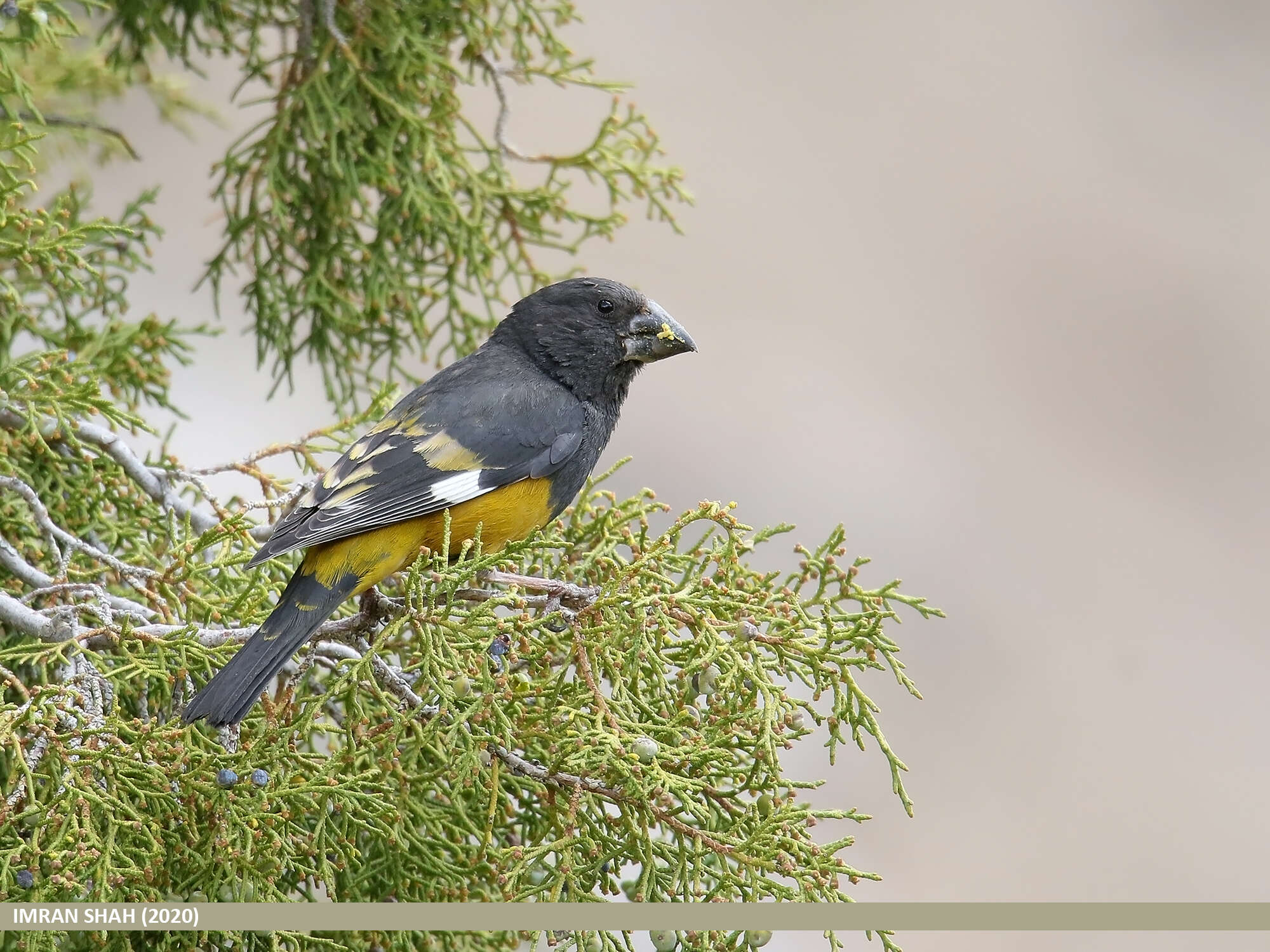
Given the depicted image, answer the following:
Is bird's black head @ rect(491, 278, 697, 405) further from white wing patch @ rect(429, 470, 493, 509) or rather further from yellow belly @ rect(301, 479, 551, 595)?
white wing patch @ rect(429, 470, 493, 509)

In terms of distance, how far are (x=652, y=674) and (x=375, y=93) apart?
211cm

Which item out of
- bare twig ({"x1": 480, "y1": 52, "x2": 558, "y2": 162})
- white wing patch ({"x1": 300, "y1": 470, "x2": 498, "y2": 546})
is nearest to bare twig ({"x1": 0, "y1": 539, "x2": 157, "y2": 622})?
white wing patch ({"x1": 300, "y1": 470, "x2": 498, "y2": 546})

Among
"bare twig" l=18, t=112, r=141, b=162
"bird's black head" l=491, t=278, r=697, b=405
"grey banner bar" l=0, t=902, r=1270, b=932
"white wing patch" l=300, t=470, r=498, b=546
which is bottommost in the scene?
"grey banner bar" l=0, t=902, r=1270, b=932

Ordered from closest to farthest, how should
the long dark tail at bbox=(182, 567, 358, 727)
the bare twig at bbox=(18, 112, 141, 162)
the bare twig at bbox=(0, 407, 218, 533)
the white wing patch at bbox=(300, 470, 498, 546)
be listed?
the long dark tail at bbox=(182, 567, 358, 727), the white wing patch at bbox=(300, 470, 498, 546), the bare twig at bbox=(0, 407, 218, 533), the bare twig at bbox=(18, 112, 141, 162)

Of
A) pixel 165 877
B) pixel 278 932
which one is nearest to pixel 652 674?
pixel 278 932

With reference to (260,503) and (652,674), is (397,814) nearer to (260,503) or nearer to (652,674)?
(652,674)

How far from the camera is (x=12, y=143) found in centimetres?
303

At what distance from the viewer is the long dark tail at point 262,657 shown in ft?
8.26

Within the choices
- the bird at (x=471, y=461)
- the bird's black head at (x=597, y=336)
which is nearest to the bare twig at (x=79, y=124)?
the bird at (x=471, y=461)

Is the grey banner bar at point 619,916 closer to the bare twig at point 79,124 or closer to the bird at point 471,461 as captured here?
the bird at point 471,461

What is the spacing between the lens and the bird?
272 cm

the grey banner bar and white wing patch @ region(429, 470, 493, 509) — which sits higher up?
white wing patch @ region(429, 470, 493, 509)

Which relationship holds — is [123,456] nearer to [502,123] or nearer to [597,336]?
[597,336]

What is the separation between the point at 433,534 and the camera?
310 centimetres
